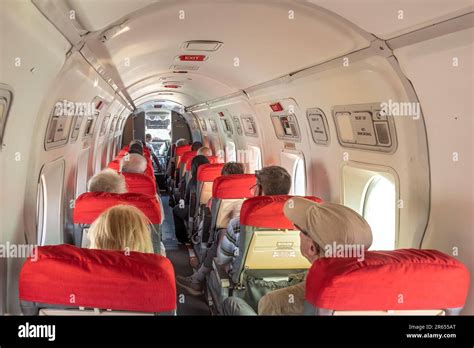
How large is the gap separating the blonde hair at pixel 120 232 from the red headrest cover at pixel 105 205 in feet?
3.33

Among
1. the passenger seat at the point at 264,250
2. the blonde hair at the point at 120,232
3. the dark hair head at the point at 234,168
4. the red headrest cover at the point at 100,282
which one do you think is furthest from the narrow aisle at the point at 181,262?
the red headrest cover at the point at 100,282

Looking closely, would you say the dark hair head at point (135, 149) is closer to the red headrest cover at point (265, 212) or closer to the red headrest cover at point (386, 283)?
the red headrest cover at point (265, 212)

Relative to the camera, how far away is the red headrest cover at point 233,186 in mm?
5213

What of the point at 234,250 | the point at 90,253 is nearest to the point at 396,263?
the point at 90,253

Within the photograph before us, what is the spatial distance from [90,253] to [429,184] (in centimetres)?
209

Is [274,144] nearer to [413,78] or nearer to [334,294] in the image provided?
[413,78]

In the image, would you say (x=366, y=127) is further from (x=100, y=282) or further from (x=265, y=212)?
(x=100, y=282)

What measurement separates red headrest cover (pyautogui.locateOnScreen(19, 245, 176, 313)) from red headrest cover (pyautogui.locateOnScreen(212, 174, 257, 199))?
10.8 feet

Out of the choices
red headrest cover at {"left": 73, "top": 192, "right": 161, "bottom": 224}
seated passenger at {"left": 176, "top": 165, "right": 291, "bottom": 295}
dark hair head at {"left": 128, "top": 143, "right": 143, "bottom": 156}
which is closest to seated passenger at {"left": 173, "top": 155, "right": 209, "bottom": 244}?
dark hair head at {"left": 128, "top": 143, "right": 143, "bottom": 156}

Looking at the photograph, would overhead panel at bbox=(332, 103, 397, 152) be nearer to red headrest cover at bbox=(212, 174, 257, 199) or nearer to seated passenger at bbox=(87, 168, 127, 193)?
red headrest cover at bbox=(212, 174, 257, 199)

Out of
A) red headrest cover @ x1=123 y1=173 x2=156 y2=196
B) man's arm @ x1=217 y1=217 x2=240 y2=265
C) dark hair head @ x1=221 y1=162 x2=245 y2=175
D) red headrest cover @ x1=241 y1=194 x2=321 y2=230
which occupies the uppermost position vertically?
dark hair head @ x1=221 y1=162 x2=245 y2=175

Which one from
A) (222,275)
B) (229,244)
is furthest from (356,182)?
(222,275)

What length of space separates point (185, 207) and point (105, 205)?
551cm

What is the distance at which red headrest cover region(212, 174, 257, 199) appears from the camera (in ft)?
17.1
